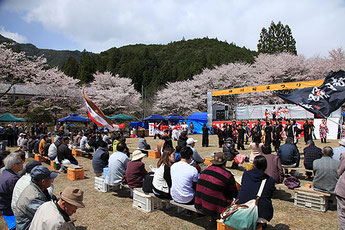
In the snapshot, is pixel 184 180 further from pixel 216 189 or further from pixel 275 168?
pixel 275 168

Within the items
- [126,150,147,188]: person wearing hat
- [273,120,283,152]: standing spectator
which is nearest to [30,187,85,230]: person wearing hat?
[126,150,147,188]: person wearing hat

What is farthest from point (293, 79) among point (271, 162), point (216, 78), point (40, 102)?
point (40, 102)

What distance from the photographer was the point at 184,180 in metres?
4.16

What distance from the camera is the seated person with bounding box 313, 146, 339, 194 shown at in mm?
4840

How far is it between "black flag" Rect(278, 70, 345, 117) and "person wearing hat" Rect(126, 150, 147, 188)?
524 centimetres

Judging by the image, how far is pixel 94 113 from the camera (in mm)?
8461

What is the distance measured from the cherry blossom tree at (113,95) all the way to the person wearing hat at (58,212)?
37.6 m

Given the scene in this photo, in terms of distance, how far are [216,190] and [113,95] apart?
124ft

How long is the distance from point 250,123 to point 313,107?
16031 millimetres

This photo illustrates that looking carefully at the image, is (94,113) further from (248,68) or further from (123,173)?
(248,68)

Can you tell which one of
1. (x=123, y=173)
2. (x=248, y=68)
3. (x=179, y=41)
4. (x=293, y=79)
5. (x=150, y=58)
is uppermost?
(x=179, y=41)

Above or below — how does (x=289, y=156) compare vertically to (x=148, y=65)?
below

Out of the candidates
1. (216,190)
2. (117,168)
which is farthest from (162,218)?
(117,168)

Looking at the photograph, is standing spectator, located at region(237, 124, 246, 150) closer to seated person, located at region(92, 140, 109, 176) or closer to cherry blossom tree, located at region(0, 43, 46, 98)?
seated person, located at region(92, 140, 109, 176)
